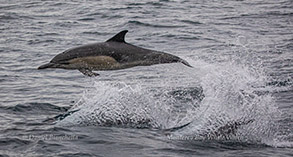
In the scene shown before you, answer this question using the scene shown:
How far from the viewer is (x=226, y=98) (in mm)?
10344

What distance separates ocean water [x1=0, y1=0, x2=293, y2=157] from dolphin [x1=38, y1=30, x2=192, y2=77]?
1126 mm

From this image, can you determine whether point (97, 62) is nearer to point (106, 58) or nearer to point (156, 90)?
point (106, 58)

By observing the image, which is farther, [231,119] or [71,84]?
[71,84]

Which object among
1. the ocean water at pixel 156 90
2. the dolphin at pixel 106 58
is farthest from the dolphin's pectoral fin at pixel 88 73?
the ocean water at pixel 156 90

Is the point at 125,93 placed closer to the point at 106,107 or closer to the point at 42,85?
the point at 106,107

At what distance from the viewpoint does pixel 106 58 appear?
28.3 feet

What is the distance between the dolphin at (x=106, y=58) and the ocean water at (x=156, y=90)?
3.69ft

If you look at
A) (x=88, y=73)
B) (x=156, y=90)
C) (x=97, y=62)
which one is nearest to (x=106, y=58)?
(x=97, y=62)

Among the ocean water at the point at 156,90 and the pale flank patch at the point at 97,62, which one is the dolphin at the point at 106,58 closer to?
the pale flank patch at the point at 97,62

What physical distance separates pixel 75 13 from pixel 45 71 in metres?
9.18

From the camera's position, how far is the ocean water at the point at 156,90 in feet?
28.2

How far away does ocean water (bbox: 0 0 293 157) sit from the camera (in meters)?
8.60

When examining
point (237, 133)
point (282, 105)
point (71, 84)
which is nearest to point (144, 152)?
point (237, 133)

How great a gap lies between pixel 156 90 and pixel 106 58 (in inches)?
143
